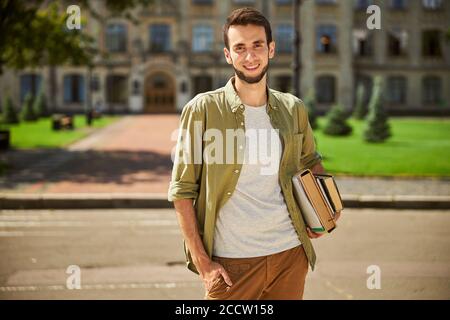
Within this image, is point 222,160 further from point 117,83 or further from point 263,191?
point 117,83

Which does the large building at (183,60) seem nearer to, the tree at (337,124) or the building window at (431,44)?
the building window at (431,44)

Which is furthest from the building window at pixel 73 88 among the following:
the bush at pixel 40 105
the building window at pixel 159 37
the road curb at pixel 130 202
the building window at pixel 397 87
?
the road curb at pixel 130 202

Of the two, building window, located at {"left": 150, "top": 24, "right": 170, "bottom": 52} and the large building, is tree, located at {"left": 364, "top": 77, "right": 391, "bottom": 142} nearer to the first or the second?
the large building

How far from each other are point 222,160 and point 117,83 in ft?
145

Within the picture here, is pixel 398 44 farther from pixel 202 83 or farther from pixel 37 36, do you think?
pixel 37 36

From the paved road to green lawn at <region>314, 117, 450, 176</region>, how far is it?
4.12 m

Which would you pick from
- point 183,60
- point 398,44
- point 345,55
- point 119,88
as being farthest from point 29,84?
point 398,44

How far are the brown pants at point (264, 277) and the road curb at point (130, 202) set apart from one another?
7453 mm

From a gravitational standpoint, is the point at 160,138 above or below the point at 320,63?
below

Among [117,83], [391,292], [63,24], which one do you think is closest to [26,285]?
[391,292]

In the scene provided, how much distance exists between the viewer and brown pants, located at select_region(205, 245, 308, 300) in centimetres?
279

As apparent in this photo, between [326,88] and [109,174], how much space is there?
34662mm

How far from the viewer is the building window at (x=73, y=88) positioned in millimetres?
45219

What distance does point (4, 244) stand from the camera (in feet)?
25.0
